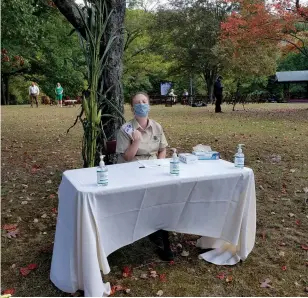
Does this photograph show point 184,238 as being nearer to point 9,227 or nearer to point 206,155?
point 206,155

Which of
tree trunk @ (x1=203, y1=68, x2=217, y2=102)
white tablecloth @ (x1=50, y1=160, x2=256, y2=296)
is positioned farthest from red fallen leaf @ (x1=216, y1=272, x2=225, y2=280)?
tree trunk @ (x1=203, y1=68, x2=217, y2=102)

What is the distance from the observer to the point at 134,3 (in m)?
34.2

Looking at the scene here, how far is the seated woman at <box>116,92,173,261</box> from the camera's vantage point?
11.7 ft

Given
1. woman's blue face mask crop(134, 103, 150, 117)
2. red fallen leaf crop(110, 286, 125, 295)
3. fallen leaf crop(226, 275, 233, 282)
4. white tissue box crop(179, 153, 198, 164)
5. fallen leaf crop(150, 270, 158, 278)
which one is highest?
woman's blue face mask crop(134, 103, 150, 117)

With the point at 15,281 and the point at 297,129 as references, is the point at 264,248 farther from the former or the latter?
the point at 297,129

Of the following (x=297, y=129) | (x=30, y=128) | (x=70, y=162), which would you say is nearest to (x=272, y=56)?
(x=297, y=129)

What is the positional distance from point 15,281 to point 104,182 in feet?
3.82

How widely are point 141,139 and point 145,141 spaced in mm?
47

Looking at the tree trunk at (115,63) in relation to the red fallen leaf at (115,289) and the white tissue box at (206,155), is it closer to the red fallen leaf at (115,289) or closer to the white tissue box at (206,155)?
the white tissue box at (206,155)

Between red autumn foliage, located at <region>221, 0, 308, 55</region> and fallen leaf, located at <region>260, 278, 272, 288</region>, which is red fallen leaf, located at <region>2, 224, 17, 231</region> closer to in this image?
fallen leaf, located at <region>260, 278, 272, 288</region>

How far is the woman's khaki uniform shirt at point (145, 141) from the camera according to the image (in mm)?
3627

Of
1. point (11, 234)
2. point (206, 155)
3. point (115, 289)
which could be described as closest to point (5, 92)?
point (11, 234)

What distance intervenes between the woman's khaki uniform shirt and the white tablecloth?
0.92 feet

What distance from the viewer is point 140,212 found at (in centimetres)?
297
